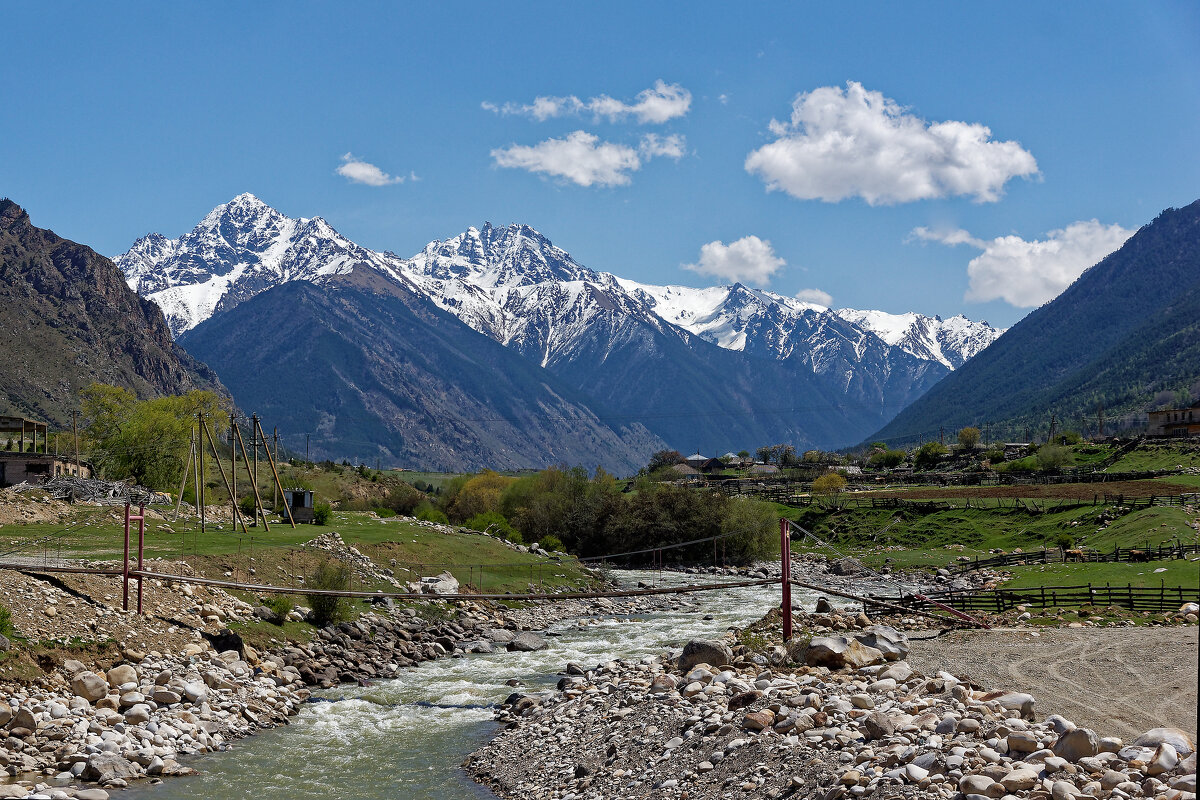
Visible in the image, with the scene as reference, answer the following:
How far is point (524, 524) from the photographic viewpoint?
304ft

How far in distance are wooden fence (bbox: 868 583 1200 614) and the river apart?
994 centimetres

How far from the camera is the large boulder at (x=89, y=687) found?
26.0 m

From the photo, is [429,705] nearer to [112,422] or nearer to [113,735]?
[113,735]

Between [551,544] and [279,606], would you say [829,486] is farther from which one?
[279,606]

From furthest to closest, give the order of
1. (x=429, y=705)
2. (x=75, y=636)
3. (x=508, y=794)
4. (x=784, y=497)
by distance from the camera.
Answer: (x=784, y=497) < (x=429, y=705) < (x=75, y=636) < (x=508, y=794)

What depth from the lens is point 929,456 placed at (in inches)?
6102

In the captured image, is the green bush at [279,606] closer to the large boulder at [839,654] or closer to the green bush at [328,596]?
the green bush at [328,596]

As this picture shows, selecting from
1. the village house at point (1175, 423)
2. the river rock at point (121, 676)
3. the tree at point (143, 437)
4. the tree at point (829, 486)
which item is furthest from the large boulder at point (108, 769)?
the village house at point (1175, 423)

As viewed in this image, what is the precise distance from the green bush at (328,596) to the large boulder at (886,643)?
21102mm

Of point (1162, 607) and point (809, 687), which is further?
point (1162, 607)

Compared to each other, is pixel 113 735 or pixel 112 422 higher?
pixel 112 422

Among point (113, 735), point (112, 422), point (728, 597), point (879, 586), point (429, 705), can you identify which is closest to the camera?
point (113, 735)

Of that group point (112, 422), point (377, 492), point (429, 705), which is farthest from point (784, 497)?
point (429, 705)

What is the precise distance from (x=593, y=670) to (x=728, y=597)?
1150 inches
